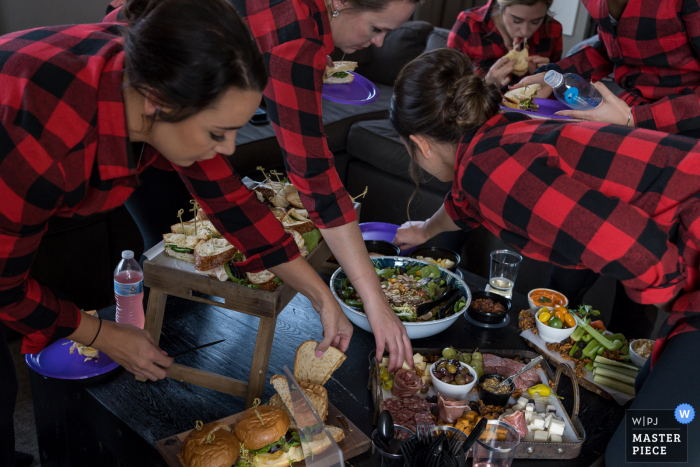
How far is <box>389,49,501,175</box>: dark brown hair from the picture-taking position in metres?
1.22

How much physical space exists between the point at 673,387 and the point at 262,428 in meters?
0.80

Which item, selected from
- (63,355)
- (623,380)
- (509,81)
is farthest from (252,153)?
(623,380)

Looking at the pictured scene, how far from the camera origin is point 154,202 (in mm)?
1810

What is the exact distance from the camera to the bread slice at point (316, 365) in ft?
4.03

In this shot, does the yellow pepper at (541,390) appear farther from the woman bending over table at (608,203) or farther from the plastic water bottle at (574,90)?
the plastic water bottle at (574,90)

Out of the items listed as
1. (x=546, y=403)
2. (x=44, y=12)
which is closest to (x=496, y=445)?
(x=546, y=403)

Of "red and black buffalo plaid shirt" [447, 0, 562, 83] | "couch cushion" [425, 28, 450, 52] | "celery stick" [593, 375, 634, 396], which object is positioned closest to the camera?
"celery stick" [593, 375, 634, 396]

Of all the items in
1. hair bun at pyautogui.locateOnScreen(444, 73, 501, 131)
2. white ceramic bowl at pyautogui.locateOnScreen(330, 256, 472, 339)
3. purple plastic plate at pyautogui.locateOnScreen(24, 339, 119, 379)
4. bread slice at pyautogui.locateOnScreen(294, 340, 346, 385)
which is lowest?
white ceramic bowl at pyautogui.locateOnScreen(330, 256, 472, 339)

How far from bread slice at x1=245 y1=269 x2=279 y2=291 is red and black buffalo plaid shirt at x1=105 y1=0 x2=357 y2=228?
0.57 ft

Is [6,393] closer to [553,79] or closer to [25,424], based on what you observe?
[25,424]

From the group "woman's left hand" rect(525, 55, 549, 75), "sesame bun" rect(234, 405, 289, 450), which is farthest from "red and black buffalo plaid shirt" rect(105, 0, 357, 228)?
"woman's left hand" rect(525, 55, 549, 75)

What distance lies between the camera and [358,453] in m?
1.07

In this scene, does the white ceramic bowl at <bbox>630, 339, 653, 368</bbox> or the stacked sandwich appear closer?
the stacked sandwich

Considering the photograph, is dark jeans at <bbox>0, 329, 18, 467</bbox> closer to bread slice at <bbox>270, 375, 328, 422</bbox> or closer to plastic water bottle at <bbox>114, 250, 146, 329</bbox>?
plastic water bottle at <bbox>114, 250, 146, 329</bbox>
